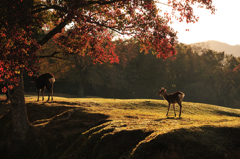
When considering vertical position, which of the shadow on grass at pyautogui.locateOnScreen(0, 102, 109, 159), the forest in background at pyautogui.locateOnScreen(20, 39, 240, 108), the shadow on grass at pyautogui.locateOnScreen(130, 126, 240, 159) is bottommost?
the shadow on grass at pyautogui.locateOnScreen(0, 102, 109, 159)

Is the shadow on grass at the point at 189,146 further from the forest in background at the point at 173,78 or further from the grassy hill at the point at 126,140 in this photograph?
the forest in background at the point at 173,78

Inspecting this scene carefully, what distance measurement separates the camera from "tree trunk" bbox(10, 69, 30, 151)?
46.4ft

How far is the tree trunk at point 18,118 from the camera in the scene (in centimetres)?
1416

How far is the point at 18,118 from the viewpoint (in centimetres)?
1437

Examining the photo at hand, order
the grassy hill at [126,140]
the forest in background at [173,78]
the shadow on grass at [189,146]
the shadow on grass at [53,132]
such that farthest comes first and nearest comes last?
the forest in background at [173,78] → the shadow on grass at [53,132] → the grassy hill at [126,140] → the shadow on grass at [189,146]

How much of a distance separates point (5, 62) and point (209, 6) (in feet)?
38.8

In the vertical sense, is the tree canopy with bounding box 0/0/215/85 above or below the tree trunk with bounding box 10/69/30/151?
above

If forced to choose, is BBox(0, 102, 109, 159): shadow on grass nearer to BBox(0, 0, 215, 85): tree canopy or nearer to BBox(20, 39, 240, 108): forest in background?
BBox(0, 0, 215, 85): tree canopy

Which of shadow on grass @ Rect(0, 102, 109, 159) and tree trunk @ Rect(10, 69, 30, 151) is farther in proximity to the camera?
tree trunk @ Rect(10, 69, 30, 151)

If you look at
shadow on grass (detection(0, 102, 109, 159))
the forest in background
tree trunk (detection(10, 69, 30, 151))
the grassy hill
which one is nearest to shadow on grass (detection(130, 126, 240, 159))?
the grassy hill

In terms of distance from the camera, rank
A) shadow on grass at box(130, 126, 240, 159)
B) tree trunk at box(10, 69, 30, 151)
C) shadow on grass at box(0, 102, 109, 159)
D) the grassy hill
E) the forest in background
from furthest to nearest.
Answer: the forest in background < tree trunk at box(10, 69, 30, 151) < shadow on grass at box(0, 102, 109, 159) < the grassy hill < shadow on grass at box(130, 126, 240, 159)

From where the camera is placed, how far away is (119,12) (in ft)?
50.7

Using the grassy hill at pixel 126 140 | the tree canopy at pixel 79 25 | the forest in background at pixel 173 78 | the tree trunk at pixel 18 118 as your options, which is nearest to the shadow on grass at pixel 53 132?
the grassy hill at pixel 126 140

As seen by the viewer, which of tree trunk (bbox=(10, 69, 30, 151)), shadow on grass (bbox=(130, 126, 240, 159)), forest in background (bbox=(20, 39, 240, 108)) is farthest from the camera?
forest in background (bbox=(20, 39, 240, 108))
